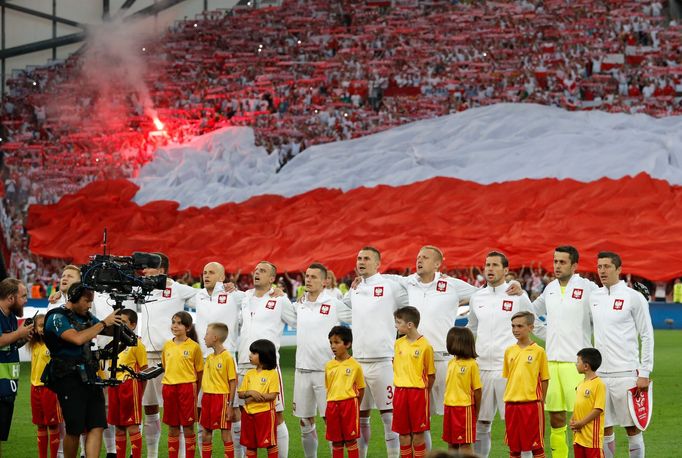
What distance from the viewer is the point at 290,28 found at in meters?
39.8

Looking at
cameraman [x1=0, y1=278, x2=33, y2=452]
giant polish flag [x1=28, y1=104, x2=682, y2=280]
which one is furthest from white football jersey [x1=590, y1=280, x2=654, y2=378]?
giant polish flag [x1=28, y1=104, x2=682, y2=280]

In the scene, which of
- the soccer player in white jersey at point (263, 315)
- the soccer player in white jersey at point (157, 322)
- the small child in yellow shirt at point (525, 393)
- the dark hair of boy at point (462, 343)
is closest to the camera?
the small child in yellow shirt at point (525, 393)

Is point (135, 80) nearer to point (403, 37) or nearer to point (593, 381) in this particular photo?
point (403, 37)

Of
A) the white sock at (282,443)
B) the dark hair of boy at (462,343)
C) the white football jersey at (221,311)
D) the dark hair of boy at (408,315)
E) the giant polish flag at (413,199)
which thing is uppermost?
the giant polish flag at (413,199)

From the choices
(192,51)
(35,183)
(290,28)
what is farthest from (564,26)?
(35,183)

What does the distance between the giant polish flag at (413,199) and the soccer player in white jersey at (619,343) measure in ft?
53.2

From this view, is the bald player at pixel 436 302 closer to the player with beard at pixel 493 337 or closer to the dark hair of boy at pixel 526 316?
the player with beard at pixel 493 337

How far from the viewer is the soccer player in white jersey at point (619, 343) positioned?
8.60 meters

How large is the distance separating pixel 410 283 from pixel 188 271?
60.0ft

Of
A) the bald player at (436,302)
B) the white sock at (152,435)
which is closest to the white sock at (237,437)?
the white sock at (152,435)

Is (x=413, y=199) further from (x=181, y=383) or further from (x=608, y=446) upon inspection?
(x=608, y=446)

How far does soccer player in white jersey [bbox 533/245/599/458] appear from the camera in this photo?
8961 millimetres

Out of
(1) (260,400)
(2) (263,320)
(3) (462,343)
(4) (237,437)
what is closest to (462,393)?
(3) (462,343)

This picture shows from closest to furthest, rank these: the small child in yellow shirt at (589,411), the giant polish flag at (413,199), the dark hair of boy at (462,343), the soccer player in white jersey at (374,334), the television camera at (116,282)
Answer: the television camera at (116,282) → the small child in yellow shirt at (589,411) → the dark hair of boy at (462,343) → the soccer player in white jersey at (374,334) → the giant polish flag at (413,199)
